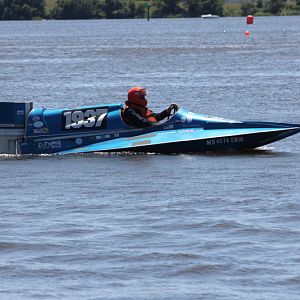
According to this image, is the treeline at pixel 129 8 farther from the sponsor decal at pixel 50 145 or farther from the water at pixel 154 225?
the sponsor decal at pixel 50 145

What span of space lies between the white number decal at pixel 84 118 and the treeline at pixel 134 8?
142 m

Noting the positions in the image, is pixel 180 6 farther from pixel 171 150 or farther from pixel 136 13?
pixel 171 150

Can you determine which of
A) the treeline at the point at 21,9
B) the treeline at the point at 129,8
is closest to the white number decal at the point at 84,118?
the treeline at the point at 129,8

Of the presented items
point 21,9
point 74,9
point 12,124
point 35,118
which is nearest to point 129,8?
point 74,9

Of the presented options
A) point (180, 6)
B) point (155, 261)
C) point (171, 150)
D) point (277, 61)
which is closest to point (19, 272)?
point (155, 261)

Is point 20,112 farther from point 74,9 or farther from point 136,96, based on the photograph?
point 74,9

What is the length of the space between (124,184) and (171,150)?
3.45m

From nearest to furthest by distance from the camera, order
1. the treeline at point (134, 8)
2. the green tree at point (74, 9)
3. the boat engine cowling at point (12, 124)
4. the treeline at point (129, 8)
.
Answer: the boat engine cowling at point (12, 124)
the treeline at point (129, 8)
the treeline at point (134, 8)
the green tree at point (74, 9)

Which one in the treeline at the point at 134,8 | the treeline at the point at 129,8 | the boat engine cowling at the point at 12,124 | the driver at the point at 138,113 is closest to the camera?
the driver at the point at 138,113

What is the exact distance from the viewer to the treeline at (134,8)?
16588 cm

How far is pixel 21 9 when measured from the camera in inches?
6678

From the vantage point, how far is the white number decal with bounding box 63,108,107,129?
22.1 meters

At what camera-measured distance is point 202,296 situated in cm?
1185

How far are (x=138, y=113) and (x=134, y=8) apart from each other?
152638mm
